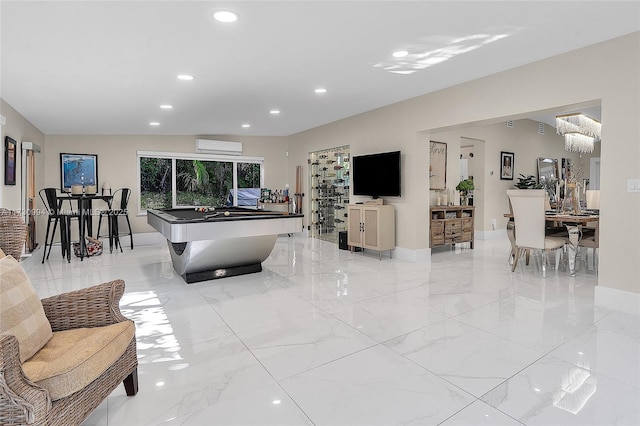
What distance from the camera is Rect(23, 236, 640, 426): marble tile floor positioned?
1.77 meters

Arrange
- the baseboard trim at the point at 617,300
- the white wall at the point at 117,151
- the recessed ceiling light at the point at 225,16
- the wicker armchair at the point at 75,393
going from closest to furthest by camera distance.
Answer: the wicker armchair at the point at 75,393, the recessed ceiling light at the point at 225,16, the baseboard trim at the point at 617,300, the white wall at the point at 117,151

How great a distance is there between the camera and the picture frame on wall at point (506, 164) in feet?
26.9

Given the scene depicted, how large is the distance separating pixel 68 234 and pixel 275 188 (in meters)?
4.47

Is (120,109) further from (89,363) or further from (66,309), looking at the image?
(89,363)

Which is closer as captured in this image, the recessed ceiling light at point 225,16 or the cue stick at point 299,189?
the recessed ceiling light at point 225,16

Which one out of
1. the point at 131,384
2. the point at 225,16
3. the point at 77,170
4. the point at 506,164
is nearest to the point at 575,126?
the point at 506,164

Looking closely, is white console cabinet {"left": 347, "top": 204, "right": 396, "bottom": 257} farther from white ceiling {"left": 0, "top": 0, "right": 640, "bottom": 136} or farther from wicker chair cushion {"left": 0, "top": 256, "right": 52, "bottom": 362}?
wicker chair cushion {"left": 0, "top": 256, "right": 52, "bottom": 362}

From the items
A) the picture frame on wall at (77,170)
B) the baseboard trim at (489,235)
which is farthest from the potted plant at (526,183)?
the picture frame on wall at (77,170)

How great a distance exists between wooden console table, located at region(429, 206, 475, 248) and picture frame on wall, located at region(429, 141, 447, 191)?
61 cm

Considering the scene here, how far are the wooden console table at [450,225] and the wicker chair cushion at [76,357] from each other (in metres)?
5.16

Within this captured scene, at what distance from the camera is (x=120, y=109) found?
5441mm

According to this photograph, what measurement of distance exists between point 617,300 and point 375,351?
251 centimetres

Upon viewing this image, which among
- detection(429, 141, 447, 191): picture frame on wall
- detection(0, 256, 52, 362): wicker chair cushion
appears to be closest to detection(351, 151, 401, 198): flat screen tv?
detection(429, 141, 447, 191): picture frame on wall

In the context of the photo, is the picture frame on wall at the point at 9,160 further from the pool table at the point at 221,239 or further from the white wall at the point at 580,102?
the white wall at the point at 580,102
